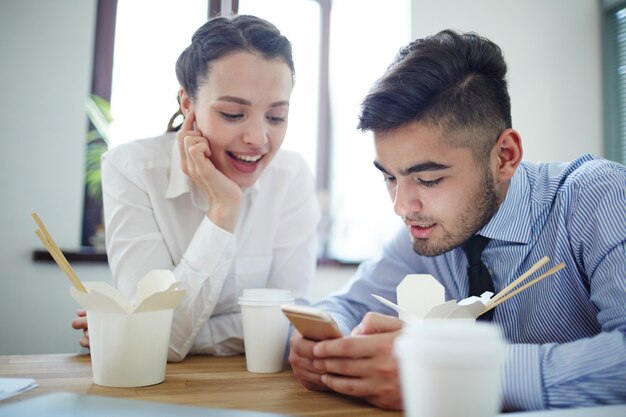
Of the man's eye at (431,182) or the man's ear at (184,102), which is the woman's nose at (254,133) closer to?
the man's ear at (184,102)

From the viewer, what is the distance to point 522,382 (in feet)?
2.50

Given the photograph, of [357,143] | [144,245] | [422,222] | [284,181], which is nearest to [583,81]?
[357,143]

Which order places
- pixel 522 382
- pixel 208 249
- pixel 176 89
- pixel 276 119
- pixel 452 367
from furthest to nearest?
→ pixel 176 89 < pixel 276 119 < pixel 208 249 < pixel 522 382 < pixel 452 367

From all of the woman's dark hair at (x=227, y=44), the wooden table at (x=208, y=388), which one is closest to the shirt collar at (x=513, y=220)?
the wooden table at (x=208, y=388)

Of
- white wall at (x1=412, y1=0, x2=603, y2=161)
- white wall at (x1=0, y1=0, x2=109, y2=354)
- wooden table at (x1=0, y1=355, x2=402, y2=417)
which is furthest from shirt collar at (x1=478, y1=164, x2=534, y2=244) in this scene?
white wall at (x1=412, y1=0, x2=603, y2=161)

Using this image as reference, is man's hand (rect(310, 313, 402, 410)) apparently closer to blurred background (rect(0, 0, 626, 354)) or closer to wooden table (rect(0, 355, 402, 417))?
wooden table (rect(0, 355, 402, 417))

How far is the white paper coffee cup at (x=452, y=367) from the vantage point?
15.3 inches

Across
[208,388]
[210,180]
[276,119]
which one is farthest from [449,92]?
[208,388]

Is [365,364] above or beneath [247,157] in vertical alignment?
beneath

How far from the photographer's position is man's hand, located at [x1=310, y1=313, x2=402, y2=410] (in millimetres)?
771

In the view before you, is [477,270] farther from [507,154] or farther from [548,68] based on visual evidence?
[548,68]

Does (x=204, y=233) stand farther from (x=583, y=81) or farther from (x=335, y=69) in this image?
(x=583, y=81)

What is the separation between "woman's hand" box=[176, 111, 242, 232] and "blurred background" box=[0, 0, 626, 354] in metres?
1.31

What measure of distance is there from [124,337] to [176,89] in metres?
2.34
